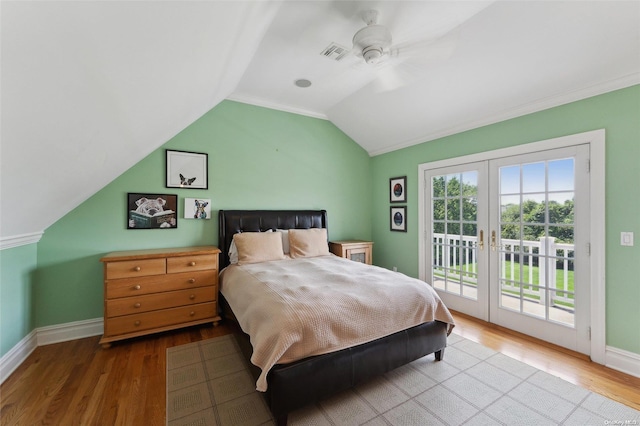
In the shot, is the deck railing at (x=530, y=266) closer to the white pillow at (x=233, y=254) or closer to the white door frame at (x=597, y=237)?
the white door frame at (x=597, y=237)

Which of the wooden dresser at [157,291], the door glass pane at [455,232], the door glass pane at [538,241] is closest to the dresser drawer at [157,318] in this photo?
the wooden dresser at [157,291]

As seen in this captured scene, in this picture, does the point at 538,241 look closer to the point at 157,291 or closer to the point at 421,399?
the point at 421,399

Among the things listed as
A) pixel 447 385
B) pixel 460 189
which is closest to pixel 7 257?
pixel 447 385

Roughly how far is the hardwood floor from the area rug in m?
0.14

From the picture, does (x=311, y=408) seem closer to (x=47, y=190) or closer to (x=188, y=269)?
(x=188, y=269)

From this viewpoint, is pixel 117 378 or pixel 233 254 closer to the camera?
pixel 117 378

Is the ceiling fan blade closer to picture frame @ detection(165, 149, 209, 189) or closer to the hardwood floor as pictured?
picture frame @ detection(165, 149, 209, 189)

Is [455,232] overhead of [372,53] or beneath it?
beneath

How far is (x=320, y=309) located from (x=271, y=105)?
315 cm

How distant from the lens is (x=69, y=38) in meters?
0.85

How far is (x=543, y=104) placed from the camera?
8.71ft

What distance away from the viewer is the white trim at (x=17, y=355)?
2063mm

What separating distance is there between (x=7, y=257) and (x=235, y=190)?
7.06 feet

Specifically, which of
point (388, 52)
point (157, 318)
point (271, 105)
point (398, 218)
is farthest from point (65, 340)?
point (398, 218)
